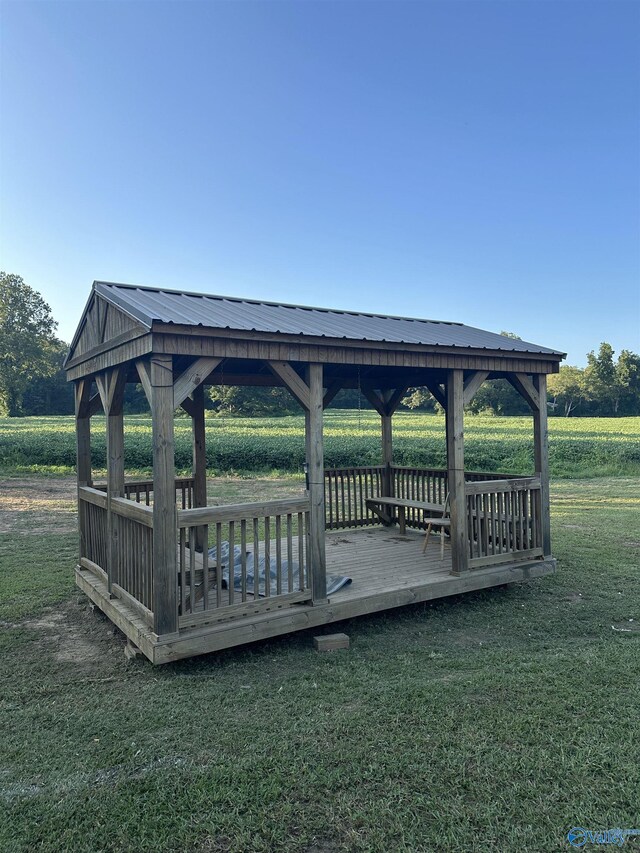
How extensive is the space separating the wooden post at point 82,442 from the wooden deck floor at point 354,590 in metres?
0.49

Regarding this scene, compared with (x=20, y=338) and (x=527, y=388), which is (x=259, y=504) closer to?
(x=527, y=388)

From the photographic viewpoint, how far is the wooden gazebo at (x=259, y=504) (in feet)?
14.1

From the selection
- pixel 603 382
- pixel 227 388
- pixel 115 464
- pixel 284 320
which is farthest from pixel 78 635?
pixel 603 382

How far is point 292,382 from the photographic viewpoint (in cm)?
494

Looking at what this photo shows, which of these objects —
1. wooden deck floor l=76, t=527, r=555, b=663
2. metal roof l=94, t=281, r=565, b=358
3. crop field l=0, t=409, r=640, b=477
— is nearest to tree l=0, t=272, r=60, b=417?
crop field l=0, t=409, r=640, b=477

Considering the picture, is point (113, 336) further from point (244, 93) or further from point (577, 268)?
point (577, 268)

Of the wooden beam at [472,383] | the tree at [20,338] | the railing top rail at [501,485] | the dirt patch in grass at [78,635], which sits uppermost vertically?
the tree at [20,338]

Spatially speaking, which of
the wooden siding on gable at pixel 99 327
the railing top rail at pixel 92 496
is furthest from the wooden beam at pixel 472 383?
Answer: the railing top rail at pixel 92 496

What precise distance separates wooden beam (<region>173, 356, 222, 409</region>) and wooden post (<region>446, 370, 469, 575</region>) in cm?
289

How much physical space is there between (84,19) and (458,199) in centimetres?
1676

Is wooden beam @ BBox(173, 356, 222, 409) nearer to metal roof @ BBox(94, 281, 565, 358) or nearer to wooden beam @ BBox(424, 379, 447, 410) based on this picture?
metal roof @ BBox(94, 281, 565, 358)

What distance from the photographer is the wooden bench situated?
7750mm

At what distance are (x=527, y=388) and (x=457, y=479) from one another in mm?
1654

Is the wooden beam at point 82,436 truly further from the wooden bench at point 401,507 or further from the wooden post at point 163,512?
the wooden bench at point 401,507
